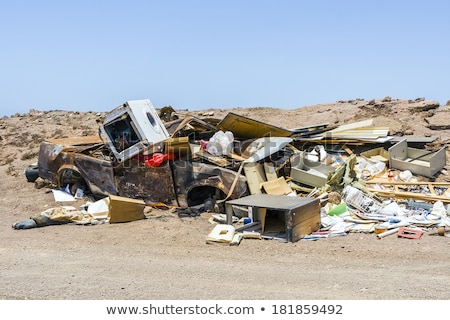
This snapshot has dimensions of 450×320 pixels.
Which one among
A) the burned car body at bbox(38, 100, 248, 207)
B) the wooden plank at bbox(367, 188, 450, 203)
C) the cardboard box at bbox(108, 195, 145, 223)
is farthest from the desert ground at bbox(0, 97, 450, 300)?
the wooden plank at bbox(367, 188, 450, 203)

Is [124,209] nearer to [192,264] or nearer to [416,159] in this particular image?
[192,264]

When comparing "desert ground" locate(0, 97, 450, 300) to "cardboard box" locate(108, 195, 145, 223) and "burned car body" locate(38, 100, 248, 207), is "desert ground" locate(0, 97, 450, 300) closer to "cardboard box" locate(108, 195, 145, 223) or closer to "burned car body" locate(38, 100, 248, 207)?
"cardboard box" locate(108, 195, 145, 223)

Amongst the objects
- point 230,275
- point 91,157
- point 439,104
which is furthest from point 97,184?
point 439,104

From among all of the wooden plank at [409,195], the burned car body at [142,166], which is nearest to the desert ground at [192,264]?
the burned car body at [142,166]

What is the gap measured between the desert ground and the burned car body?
0.52 m

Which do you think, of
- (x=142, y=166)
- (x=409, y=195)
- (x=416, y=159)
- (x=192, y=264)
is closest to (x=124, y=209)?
(x=142, y=166)

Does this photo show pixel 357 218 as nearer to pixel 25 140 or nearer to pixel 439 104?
pixel 439 104

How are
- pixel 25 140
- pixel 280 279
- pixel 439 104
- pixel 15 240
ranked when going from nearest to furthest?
pixel 280 279 → pixel 15 240 → pixel 439 104 → pixel 25 140

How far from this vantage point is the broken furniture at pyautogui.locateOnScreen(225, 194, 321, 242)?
678cm

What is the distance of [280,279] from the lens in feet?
16.7

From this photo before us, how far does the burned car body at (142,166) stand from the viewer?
849 centimetres

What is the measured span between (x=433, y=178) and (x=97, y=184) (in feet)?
23.8

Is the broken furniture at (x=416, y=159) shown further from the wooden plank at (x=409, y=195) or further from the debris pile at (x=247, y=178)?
the wooden plank at (x=409, y=195)

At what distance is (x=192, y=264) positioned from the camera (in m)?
5.83
